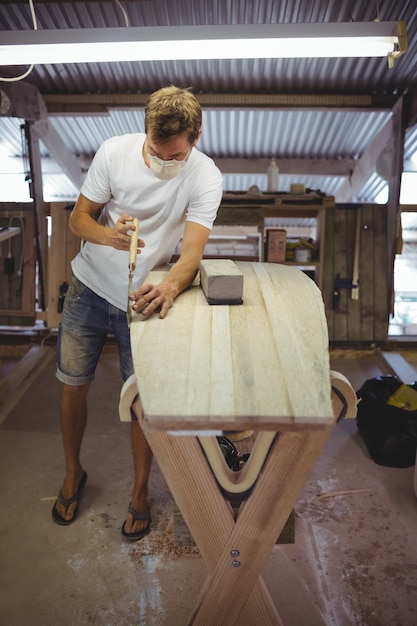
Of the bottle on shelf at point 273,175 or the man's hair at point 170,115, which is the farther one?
the bottle on shelf at point 273,175

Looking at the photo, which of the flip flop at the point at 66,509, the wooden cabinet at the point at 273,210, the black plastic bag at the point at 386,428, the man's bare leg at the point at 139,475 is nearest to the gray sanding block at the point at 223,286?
the man's bare leg at the point at 139,475

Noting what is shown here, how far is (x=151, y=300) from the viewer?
196cm

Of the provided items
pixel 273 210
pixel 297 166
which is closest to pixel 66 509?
pixel 273 210

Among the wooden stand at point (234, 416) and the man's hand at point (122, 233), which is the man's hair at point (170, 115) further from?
the wooden stand at point (234, 416)

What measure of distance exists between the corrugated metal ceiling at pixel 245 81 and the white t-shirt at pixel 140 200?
169 cm

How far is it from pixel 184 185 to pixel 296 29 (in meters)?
0.98

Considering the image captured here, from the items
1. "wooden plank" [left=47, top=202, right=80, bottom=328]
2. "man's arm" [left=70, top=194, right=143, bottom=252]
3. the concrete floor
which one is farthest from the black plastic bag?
"wooden plank" [left=47, top=202, right=80, bottom=328]

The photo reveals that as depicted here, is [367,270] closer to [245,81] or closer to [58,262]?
[245,81]

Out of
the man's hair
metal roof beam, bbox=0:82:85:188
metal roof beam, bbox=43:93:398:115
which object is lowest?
the man's hair

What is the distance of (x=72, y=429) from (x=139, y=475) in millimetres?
400

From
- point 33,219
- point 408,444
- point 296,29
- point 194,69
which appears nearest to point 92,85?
point 194,69

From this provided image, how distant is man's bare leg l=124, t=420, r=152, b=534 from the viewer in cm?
266

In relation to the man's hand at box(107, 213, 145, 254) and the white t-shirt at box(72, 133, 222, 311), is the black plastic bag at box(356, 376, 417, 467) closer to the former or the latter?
the white t-shirt at box(72, 133, 222, 311)

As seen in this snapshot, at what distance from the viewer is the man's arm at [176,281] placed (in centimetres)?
194
